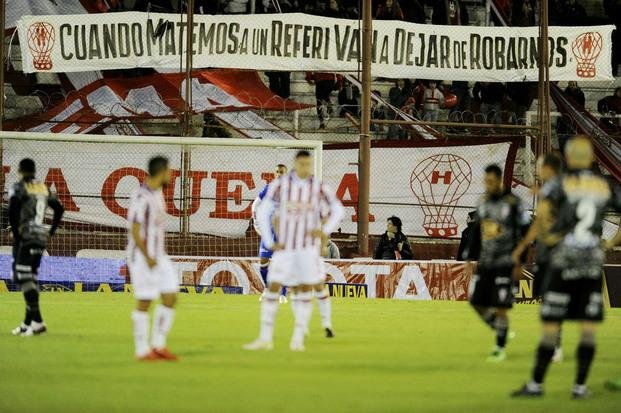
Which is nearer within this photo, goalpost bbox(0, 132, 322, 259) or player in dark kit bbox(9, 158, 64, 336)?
player in dark kit bbox(9, 158, 64, 336)

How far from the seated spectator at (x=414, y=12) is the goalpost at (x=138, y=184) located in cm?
543

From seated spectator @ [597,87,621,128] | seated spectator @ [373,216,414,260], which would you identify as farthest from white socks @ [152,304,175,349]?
seated spectator @ [597,87,621,128]

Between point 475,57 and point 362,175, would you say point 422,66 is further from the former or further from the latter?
point 362,175

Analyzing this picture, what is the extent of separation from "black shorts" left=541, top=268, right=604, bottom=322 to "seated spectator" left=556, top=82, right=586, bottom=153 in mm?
20242

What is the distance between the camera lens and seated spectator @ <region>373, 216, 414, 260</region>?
25.6 m

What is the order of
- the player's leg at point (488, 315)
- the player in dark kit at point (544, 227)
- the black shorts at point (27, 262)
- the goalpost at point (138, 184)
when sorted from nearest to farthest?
1. the player in dark kit at point (544, 227)
2. the player's leg at point (488, 315)
3. the black shorts at point (27, 262)
4. the goalpost at point (138, 184)

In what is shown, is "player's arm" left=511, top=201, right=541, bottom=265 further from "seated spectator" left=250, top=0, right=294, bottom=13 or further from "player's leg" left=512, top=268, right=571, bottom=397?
"seated spectator" left=250, top=0, right=294, bottom=13

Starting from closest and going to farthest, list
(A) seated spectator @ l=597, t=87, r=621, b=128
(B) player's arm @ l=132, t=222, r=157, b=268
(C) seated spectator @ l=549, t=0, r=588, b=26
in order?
(B) player's arm @ l=132, t=222, r=157, b=268 → (A) seated spectator @ l=597, t=87, r=621, b=128 → (C) seated spectator @ l=549, t=0, r=588, b=26

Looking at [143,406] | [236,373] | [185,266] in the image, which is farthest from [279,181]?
[185,266]

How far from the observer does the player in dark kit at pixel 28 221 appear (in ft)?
49.0

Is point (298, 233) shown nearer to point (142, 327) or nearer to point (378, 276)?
point (142, 327)

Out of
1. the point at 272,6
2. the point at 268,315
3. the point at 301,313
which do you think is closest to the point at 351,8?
the point at 272,6

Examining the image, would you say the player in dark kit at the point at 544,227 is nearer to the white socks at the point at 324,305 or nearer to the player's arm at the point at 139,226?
the white socks at the point at 324,305

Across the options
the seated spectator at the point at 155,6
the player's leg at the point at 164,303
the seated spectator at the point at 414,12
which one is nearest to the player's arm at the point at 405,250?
the seated spectator at the point at 414,12
